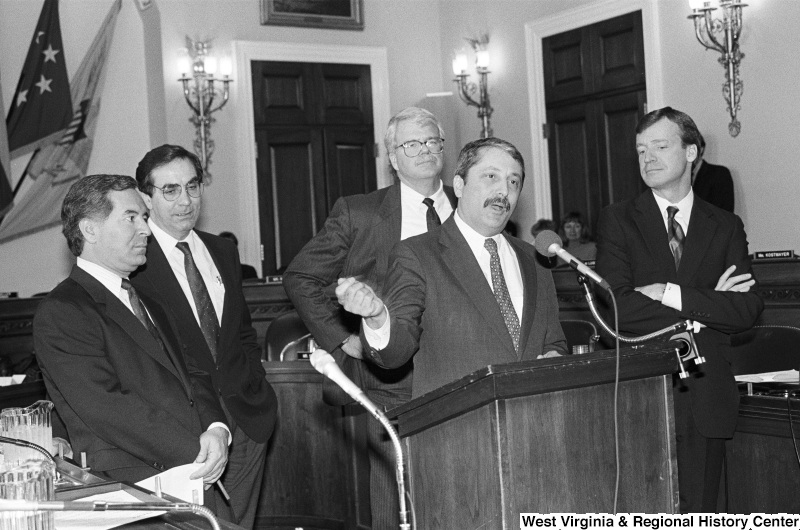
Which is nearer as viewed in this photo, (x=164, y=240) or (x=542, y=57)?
(x=164, y=240)

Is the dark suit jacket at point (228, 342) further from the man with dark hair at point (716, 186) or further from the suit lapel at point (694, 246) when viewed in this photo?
the man with dark hair at point (716, 186)

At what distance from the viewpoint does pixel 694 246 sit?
142 inches

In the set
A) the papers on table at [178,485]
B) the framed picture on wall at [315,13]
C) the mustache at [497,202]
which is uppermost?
the framed picture on wall at [315,13]

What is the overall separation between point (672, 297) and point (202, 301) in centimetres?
165

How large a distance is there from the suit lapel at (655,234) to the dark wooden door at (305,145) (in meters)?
6.44

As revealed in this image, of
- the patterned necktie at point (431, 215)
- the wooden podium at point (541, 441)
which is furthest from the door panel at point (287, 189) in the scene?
the wooden podium at point (541, 441)

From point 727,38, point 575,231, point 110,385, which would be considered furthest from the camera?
point 575,231

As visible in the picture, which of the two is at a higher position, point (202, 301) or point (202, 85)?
point (202, 85)

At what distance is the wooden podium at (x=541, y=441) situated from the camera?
2.49 meters

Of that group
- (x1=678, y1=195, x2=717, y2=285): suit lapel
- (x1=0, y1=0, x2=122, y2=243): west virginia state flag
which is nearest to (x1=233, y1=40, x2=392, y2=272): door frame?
(x1=0, y1=0, x2=122, y2=243): west virginia state flag

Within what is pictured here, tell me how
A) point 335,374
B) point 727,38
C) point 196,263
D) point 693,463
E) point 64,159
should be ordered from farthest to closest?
point 64,159, point 727,38, point 196,263, point 693,463, point 335,374

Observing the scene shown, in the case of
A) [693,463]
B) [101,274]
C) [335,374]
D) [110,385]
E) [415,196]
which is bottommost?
[693,463]

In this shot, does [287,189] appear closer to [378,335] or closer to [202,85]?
[202,85]

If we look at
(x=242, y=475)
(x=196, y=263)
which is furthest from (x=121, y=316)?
(x=242, y=475)
